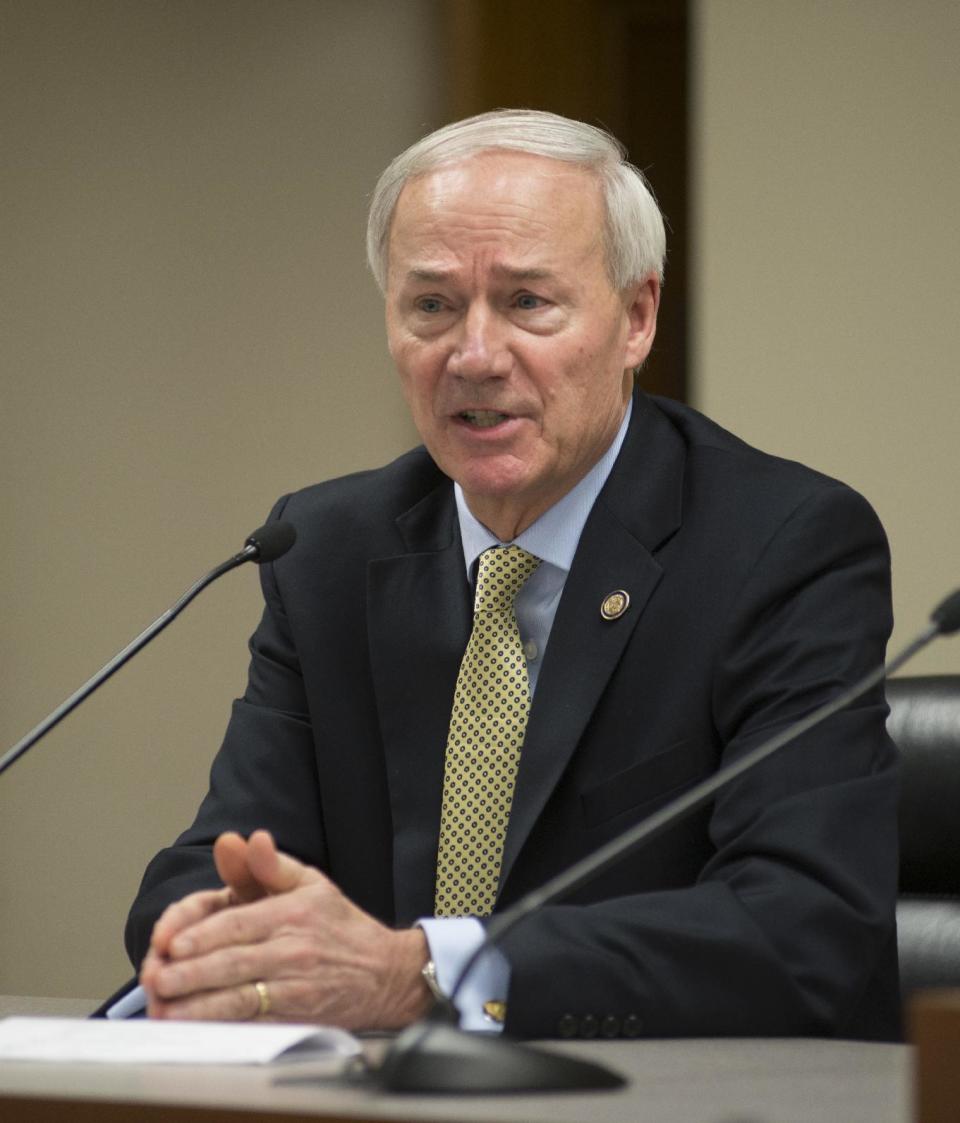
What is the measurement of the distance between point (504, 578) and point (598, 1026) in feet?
2.24

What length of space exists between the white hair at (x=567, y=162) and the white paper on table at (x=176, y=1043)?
1074mm

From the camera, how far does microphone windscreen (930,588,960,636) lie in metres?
1.40

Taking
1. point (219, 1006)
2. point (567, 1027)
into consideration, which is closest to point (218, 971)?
point (219, 1006)

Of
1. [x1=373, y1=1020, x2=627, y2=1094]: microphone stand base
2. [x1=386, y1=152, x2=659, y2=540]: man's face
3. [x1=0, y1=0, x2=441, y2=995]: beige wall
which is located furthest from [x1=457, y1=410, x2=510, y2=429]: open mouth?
[x1=0, y1=0, x2=441, y2=995]: beige wall

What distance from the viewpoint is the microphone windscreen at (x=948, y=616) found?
4.59ft

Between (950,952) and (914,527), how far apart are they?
1.16 metres

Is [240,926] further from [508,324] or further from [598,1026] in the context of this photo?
[508,324]

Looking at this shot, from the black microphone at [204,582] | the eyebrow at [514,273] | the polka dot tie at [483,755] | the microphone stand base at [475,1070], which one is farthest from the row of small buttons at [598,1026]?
the eyebrow at [514,273]

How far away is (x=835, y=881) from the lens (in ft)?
5.22

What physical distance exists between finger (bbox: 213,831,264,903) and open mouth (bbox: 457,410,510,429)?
0.64 m

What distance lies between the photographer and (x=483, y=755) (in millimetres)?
1912

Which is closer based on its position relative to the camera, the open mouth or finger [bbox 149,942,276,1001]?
finger [bbox 149,942,276,1001]

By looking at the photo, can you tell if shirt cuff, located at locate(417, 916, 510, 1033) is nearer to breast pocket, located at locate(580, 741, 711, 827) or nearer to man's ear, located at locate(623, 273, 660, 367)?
breast pocket, located at locate(580, 741, 711, 827)

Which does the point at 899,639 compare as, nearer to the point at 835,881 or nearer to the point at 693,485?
the point at 693,485
